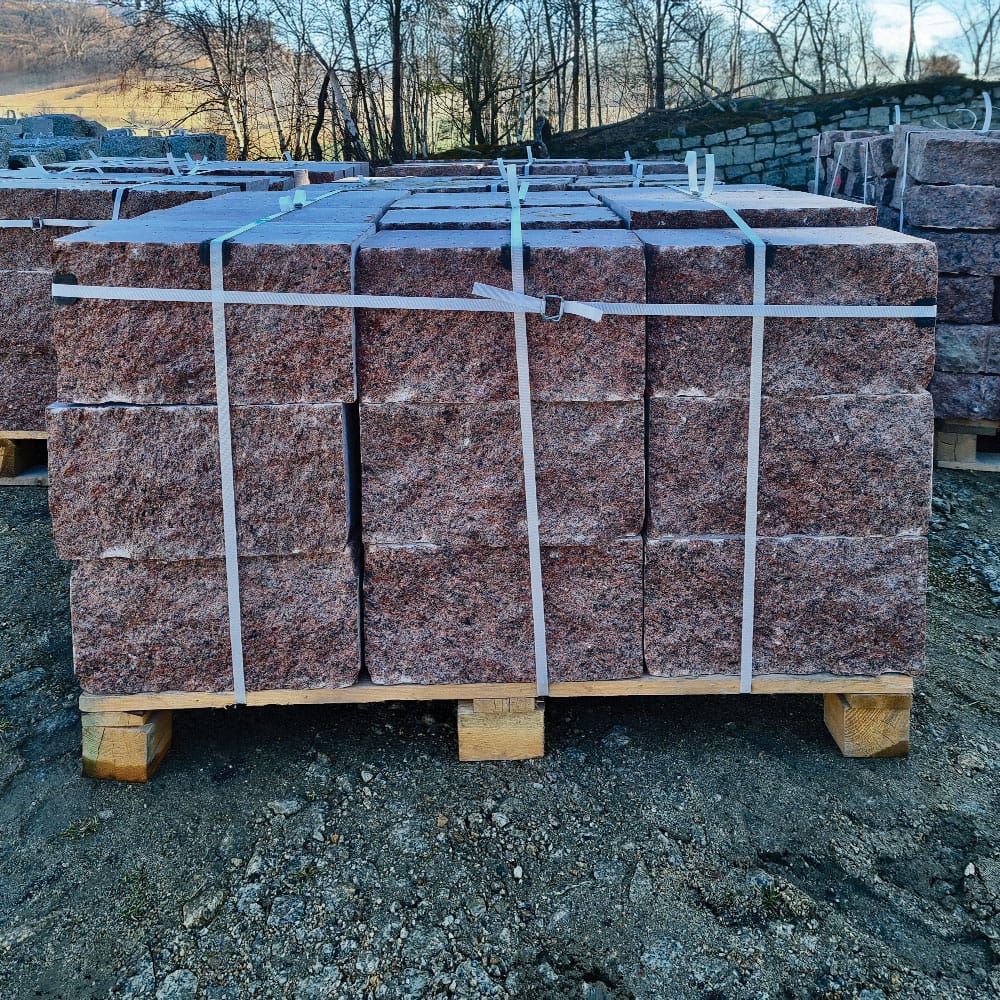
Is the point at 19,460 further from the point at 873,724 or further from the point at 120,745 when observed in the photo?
the point at 873,724

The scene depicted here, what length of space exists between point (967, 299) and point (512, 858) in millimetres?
4938

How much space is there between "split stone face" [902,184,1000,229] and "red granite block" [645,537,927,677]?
3867mm

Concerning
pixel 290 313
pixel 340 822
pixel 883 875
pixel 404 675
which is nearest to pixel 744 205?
pixel 290 313

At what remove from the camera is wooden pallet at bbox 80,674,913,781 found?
300cm

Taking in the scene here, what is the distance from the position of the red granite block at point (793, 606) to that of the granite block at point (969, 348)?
366 centimetres

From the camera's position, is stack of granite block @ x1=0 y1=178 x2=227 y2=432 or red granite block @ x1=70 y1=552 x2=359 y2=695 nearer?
red granite block @ x1=70 y1=552 x2=359 y2=695

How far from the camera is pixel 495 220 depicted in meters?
3.25

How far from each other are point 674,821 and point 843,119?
15323 millimetres

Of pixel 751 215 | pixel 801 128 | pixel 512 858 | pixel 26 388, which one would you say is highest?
pixel 801 128

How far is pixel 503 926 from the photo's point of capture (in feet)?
8.16

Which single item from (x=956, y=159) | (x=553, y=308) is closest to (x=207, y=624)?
(x=553, y=308)

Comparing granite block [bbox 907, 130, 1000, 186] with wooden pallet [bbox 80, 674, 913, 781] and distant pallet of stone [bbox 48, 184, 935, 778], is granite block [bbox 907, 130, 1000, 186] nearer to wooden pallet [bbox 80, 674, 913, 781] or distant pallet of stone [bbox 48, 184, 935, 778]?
distant pallet of stone [bbox 48, 184, 935, 778]

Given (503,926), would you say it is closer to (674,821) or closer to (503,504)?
(674,821)

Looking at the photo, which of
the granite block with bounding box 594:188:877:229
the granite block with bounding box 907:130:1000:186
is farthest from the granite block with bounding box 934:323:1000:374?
the granite block with bounding box 594:188:877:229
